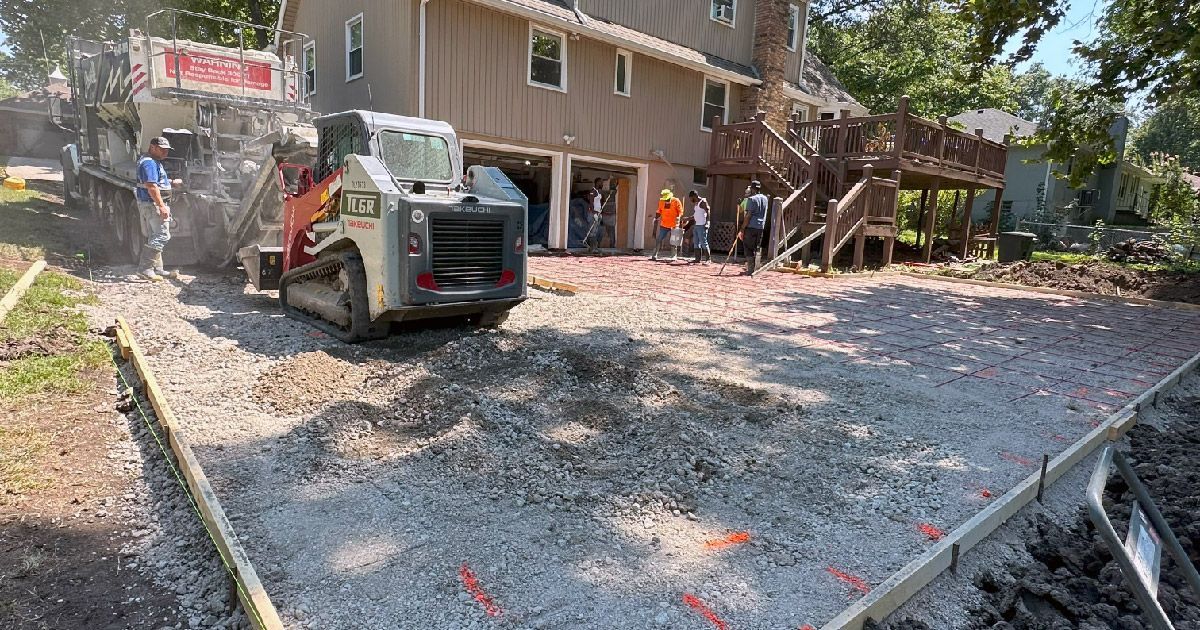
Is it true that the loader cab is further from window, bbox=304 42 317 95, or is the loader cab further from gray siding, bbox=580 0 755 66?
window, bbox=304 42 317 95

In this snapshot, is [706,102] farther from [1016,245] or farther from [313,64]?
[313,64]

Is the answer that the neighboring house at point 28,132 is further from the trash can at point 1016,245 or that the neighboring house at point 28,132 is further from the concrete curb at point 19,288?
the trash can at point 1016,245

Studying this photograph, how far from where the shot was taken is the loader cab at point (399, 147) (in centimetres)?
673

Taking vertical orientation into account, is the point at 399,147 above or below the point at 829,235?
above

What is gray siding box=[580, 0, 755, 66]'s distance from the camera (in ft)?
54.5

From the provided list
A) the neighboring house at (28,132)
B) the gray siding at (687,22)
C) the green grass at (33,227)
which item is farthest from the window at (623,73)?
the neighboring house at (28,132)

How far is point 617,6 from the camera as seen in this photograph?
54.5 ft

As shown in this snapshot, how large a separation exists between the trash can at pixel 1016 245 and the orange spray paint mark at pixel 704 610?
1745cm

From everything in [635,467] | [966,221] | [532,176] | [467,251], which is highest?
[532,176]

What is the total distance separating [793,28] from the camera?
70.2 ft

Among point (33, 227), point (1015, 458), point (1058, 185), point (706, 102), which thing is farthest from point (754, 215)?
point (1058, 185)

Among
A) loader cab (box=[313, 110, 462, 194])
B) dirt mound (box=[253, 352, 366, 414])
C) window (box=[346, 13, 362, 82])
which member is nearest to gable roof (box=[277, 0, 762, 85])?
window (box=[346, 13, 362, 82])

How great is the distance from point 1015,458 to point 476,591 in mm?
3597

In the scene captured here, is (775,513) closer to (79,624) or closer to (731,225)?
(79,624)
